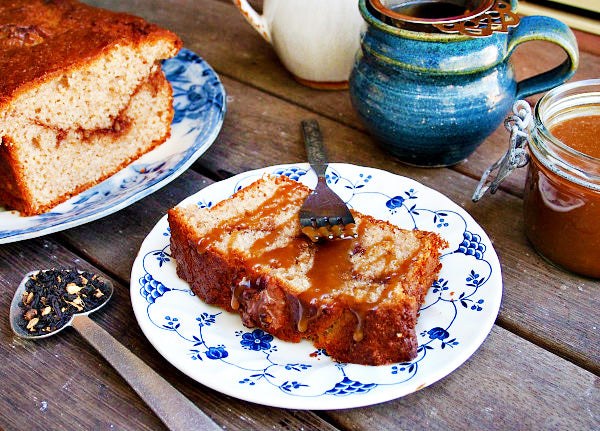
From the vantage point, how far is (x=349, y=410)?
113cm

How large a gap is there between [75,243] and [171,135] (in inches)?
20.0

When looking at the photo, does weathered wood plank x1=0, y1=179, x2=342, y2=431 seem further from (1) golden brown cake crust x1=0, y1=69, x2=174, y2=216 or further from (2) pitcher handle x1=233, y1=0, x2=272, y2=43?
(2) pitcher handle x1=233, y1=0, x2=272, y2=43

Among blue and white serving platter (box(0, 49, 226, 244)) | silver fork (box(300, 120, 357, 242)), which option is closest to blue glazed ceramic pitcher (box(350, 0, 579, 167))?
silver fork (box(300, 120, 357, 242))

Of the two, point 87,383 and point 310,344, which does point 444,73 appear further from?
point 87,383

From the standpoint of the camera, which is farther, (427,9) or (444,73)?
(427,9)

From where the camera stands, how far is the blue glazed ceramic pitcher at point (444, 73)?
1486mm

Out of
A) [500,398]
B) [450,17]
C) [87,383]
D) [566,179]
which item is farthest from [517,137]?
[87,383]

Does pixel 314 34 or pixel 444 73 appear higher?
Answer: pixel 444 73

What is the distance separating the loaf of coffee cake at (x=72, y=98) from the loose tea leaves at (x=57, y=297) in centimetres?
36

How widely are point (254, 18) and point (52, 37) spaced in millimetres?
655

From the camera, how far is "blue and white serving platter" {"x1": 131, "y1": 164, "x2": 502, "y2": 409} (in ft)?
3.56

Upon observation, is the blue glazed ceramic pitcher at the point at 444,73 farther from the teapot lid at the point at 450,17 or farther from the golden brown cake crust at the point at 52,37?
the golden brown cake crust at the point at 52,37

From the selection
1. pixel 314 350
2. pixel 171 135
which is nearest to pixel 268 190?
pixel 314 350

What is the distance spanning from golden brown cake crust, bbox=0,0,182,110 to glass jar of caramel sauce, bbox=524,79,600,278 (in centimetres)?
114
